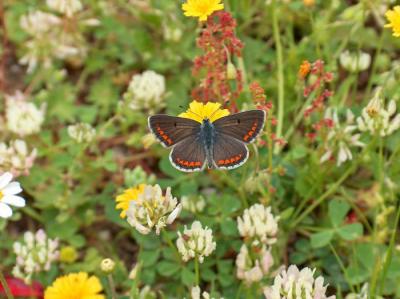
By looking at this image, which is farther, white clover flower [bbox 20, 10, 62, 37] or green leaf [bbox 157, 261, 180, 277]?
white clover flower [bbox 20, 10, 62, 37]

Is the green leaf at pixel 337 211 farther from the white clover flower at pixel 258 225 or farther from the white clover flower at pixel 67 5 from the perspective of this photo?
the white clover flower at pixel 67 5

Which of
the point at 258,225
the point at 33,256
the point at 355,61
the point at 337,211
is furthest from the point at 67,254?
the point at 355,61

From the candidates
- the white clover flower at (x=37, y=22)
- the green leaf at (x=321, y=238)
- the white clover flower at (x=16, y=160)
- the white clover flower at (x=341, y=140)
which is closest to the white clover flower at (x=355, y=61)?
the white clover flower at (x=341, y=140)

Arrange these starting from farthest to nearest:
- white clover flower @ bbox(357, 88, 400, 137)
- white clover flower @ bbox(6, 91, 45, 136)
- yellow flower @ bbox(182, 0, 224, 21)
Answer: white clover flower @ bbox(6, 91, 45, 136) < white clover flower @ bbox(357, 88, 400, 137) < yellow flower @ bbox(182, 0, 224, 21)

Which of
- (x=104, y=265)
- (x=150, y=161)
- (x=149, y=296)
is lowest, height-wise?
(x=149, y=296)

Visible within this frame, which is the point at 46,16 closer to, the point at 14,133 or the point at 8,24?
the point at 8,24

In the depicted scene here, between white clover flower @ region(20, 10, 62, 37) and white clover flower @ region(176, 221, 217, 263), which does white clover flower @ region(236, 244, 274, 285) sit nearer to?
white clover flower @ region(176, 221, 217, 263)

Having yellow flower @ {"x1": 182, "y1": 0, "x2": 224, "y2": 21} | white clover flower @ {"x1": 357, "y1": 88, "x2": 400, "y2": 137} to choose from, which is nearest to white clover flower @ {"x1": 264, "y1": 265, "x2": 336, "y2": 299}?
white clover flower @ {"x1": 357, "y1": 88, "x2": 400, "y2": 137}

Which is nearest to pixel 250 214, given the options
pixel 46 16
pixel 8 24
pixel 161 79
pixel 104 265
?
pixel 104 265
